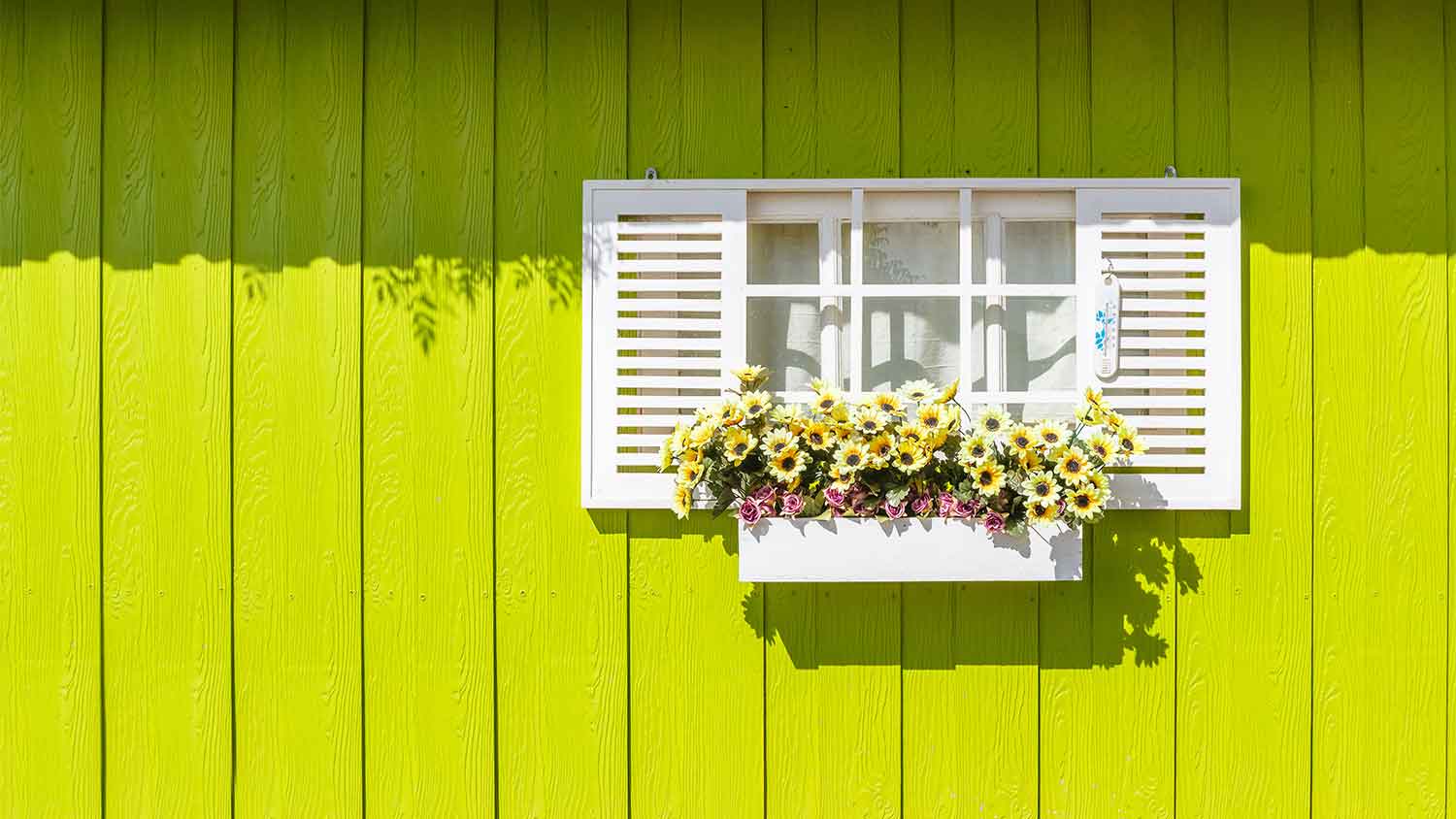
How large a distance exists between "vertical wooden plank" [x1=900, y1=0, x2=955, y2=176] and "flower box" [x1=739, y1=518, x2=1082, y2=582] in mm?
832

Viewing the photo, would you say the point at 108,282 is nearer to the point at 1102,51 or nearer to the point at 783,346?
the point at 783,346

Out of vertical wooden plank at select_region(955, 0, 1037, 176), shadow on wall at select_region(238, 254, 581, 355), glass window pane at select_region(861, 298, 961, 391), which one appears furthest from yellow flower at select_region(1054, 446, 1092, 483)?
shadow on wall at select_region(238, 254, 581, 355)

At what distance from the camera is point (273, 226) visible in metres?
2.38

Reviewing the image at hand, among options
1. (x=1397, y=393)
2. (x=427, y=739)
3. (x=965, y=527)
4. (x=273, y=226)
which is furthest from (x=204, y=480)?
(x=1397, y=393)

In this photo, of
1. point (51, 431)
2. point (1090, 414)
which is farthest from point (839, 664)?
point (51, 431)

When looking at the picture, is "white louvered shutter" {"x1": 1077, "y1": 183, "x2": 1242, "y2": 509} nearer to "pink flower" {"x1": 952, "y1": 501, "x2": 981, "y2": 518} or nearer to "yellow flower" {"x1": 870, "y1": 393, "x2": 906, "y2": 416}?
"pink flower" {"x1": 952, "y1": 501, "x2": 981, "y2": 518}

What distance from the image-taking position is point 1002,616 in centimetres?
238

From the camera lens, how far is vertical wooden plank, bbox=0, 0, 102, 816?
7.78 feet

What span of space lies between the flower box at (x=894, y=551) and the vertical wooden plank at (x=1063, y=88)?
87 centimetres

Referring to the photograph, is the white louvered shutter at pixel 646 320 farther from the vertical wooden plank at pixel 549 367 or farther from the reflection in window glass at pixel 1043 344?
the reflection in window glass at pixel 1043 344

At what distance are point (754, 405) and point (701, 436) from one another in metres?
0.13

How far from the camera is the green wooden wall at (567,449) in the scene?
7.74ft

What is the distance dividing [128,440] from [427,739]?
0.98m

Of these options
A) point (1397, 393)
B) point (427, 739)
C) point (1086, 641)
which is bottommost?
point (427, 739)
